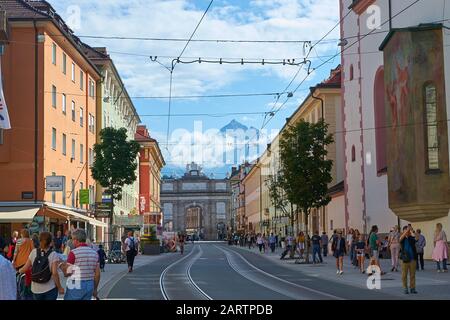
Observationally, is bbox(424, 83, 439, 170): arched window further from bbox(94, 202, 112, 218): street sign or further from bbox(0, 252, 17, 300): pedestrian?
bbox(0, 252, 17, 300): pedestrian

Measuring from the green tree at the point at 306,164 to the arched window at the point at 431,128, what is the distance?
7665 millimetres

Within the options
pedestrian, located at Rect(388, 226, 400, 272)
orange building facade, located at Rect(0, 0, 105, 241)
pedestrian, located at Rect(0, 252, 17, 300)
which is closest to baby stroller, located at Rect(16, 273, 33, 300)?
pedestrian, located at Rect(0, 252, 17, 300)

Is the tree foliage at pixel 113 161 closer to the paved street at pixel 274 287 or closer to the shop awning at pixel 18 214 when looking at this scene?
the shop awning at pixel 18 214

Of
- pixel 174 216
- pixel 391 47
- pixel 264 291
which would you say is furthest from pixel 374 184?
pixel 174 216

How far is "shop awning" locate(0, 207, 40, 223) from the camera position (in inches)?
1548

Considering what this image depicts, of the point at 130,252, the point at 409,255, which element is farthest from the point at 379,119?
the point at 409,255

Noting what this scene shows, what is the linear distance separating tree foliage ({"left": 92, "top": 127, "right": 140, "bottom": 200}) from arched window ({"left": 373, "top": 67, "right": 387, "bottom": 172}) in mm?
14289

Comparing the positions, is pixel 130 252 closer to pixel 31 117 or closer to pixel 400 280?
pixel 400 280

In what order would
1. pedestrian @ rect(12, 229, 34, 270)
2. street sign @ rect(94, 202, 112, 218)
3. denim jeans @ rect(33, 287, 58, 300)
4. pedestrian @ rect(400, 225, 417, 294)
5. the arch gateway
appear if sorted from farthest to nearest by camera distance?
1. the arch gateway
2. street sign @ rect(94, 202, 112, 218)
3. pedestrian @ rect(400, 225, 417, 294)
4. pedestrian @ rect(12, 229, 34, 270)
5. denim jeans @ rect(33, 287, 58, 300)

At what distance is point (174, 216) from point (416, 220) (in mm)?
131096

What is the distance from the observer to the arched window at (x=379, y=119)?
1699 inches

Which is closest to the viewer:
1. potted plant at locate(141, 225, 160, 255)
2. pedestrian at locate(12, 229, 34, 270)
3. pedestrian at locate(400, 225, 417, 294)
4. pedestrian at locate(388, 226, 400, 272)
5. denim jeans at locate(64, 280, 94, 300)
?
denim jeans at locate(64, 280, 94, 300)

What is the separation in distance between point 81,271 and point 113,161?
33.2 meters

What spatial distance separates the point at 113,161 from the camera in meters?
43.6
